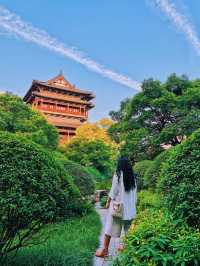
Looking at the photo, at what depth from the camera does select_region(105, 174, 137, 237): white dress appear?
4.07m

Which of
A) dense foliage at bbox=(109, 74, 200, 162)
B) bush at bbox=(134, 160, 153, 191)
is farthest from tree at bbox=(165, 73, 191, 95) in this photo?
bush at bbox=(134, 160, 153, 191)

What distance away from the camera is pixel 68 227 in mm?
6074

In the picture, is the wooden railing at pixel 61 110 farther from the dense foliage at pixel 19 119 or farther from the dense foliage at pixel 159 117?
the dense foliage at pixel 159 117

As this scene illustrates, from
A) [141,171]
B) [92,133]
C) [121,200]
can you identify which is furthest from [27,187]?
[92,133]

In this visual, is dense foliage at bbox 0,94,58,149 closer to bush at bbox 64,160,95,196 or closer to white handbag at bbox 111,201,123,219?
bush at bbox 64,160,95,196

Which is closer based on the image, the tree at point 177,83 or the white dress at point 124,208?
the white dress at point 124,208

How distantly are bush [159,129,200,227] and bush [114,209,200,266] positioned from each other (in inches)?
6.4

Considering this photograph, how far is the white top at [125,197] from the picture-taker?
4.06m

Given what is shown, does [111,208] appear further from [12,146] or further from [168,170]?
[12,146]

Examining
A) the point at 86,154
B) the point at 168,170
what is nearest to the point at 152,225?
the point at 168,170

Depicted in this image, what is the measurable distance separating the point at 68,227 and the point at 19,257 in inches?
100

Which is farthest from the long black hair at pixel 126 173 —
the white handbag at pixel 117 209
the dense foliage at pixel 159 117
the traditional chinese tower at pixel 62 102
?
the traditional chinese tower at pixel 62 102

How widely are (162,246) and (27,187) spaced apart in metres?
1.36

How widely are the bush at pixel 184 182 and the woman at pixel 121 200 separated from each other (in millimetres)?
987
